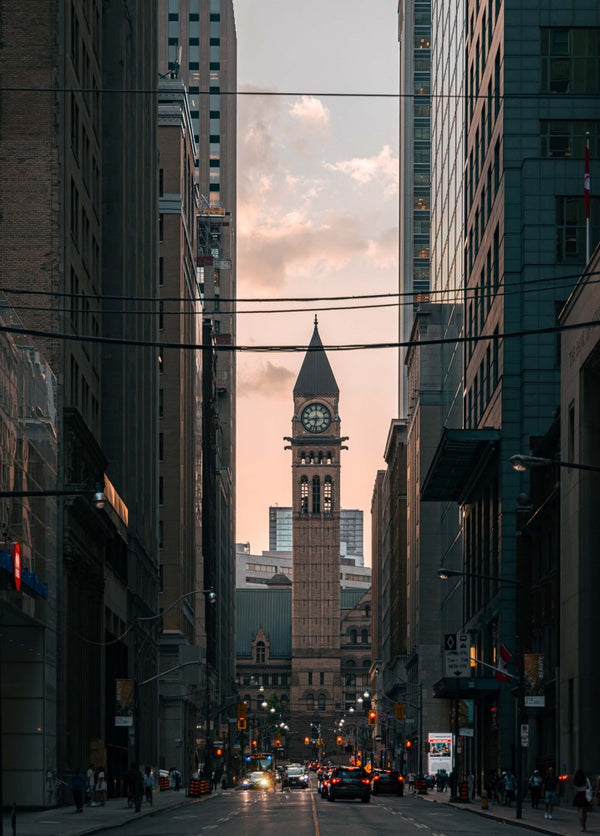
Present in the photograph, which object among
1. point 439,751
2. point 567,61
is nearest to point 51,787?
point 567,61

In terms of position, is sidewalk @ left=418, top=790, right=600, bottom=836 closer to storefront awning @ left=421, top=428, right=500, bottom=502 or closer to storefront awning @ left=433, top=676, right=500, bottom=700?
storefront awning @ left=433, top=676, right=500, bottom=700

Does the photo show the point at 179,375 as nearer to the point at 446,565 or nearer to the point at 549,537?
the point at 446,565

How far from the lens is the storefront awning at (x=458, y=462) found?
74750 millimetres

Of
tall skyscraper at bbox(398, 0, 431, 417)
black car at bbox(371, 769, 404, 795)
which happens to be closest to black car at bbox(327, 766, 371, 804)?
black car at bbox(371, 769, 404, 795)

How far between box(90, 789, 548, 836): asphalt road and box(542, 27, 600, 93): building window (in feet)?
119

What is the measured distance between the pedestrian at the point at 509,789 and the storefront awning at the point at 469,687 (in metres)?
10.2

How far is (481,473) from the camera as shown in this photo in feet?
267

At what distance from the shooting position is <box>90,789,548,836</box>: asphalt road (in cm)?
3888

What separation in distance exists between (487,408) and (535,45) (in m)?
18.8

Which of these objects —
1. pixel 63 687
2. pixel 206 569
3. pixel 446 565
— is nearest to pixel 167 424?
pixel 446 565

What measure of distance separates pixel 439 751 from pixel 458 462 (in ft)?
129

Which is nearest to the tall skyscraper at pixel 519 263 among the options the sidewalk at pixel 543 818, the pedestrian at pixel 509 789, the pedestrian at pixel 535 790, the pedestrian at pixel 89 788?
the pedestrian at pixel 509 789

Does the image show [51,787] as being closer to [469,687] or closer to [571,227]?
[469,687]

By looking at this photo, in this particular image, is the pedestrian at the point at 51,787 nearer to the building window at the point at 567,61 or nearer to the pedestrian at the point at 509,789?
the pedestrian at the point at 509,789
